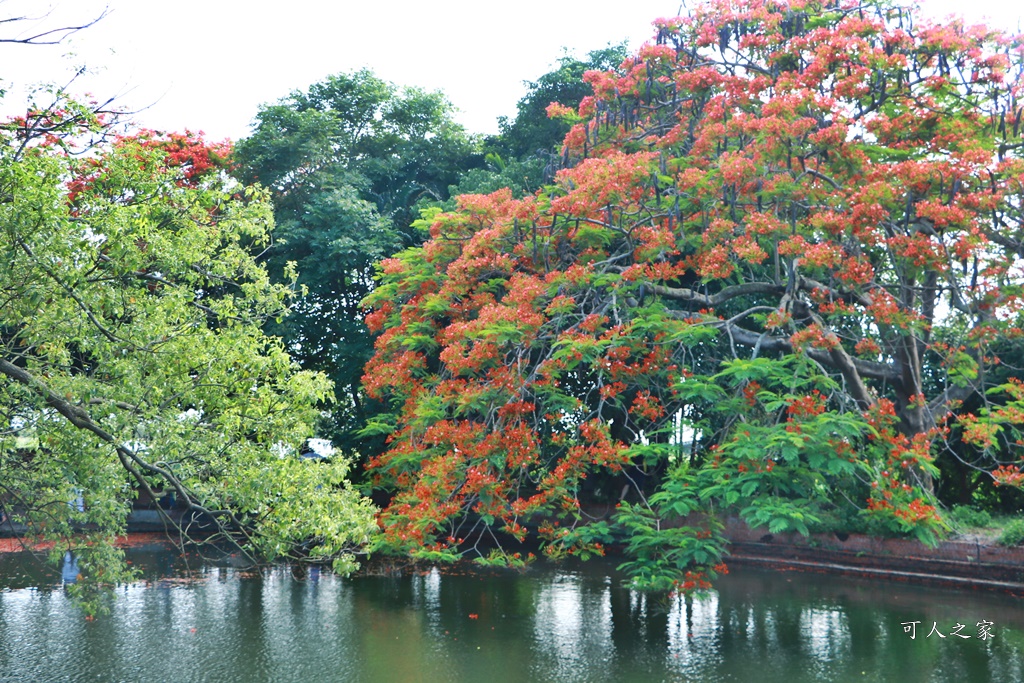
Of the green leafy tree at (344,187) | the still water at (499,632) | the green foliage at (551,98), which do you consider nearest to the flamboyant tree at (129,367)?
the still water at (499,632)

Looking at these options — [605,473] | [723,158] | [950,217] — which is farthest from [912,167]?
[605,473]

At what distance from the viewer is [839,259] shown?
10938 mm

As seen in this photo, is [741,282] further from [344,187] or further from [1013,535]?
[344,187]

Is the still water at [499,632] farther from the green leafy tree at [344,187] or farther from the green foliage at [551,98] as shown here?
the green foliage at [551,98]

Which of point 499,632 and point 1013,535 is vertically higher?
point 1013,535

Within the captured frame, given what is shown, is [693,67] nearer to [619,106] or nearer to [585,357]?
[619,106]

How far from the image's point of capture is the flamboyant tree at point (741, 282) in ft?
34.9

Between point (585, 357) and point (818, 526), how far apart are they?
7.24m

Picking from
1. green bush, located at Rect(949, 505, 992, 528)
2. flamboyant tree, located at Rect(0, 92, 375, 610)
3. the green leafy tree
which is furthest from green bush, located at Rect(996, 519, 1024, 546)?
the green leafy tree

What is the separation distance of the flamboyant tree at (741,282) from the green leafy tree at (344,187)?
18.4 feet

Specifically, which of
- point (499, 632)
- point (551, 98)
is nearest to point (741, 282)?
point (499, 632)

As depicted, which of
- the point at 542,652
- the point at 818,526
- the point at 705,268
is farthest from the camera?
the point at 818,526

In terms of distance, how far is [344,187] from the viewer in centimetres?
1998

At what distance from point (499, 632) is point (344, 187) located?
1200 centimetres
